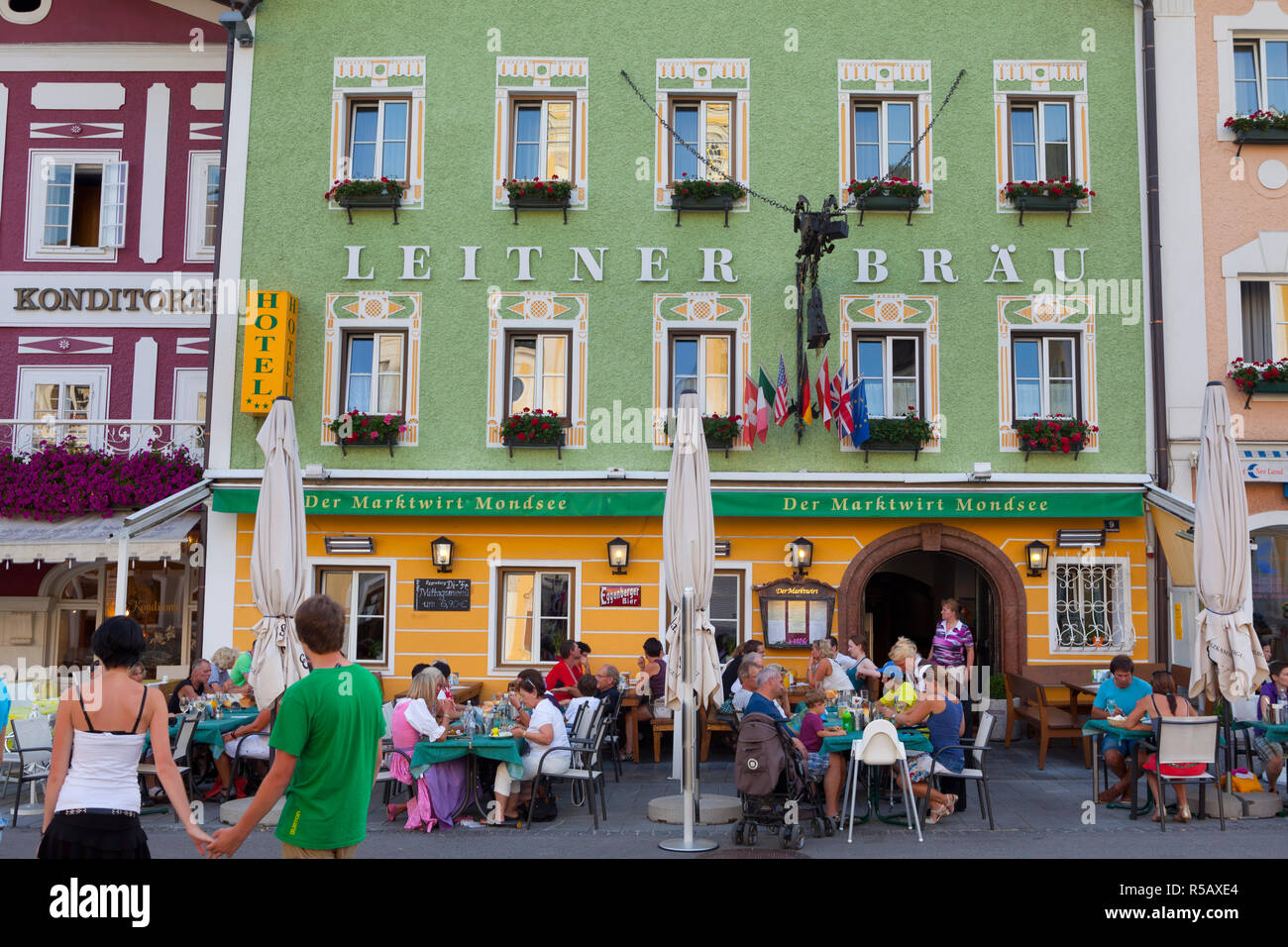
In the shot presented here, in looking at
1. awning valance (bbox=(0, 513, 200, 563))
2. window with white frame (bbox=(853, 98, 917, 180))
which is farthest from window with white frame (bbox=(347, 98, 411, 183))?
window with white frame (bbox=(853, 98, 917, 180))

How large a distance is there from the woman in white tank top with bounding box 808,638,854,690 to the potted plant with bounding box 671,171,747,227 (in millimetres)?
6106

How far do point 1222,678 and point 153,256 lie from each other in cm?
1570

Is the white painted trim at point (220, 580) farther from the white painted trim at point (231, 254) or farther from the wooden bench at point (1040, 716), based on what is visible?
the wooden bench at point (1040, 716)

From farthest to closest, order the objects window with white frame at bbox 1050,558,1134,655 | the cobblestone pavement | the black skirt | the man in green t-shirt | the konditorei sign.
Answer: window with white frame at bbox 1050,558,1134,655 < the konditorei sign < the cobblestone pavement < the black skirt < the man in green t-shirt

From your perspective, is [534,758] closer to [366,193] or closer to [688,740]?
[688,740]

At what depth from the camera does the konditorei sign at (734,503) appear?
13.9m

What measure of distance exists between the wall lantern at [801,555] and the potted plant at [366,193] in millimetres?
6965

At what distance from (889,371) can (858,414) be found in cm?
111

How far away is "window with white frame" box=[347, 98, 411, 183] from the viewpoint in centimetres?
1498

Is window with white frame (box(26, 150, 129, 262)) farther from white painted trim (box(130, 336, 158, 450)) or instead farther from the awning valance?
the awning valance

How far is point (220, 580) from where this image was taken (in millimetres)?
14422

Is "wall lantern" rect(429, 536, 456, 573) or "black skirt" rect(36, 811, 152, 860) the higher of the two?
"wall lantern" rect(429, 536, 456, 573)

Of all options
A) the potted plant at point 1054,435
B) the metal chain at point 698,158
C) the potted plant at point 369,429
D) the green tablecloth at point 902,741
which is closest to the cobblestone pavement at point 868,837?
the green tablecloth at point 902,741

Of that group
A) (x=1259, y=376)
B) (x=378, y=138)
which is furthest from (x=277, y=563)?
(x=1259, y=376)
